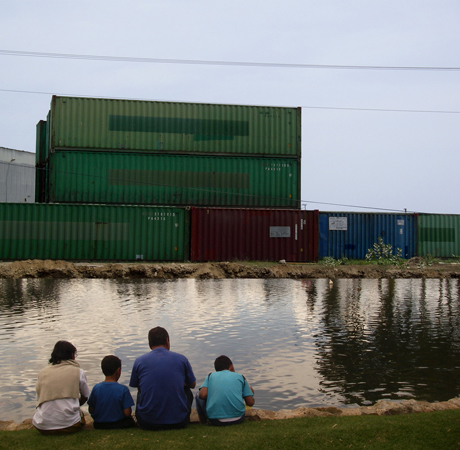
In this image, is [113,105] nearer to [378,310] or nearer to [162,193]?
[162,193]

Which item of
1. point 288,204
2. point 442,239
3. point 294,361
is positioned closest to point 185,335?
point 294,361

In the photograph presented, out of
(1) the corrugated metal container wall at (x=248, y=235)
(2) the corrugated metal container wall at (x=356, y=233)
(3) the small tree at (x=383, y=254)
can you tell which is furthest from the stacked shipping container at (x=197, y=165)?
(3) the small tree at (x=383, y=254)

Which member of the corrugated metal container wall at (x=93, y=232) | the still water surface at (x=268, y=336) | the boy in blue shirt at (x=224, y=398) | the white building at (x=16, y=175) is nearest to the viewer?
the boy in blue shirt at (x=224, y=398)

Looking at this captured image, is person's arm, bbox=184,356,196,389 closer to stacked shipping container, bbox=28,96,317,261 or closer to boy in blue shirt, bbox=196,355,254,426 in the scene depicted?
boy in blue shirt, bbox=196,355,254,426

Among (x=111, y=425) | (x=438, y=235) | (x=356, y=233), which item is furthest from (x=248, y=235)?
(x=111, y=425)

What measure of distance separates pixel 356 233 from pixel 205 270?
35.2 ft

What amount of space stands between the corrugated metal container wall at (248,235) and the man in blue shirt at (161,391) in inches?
864

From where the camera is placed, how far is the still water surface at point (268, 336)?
20.8ft

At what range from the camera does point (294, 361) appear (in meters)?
7.57

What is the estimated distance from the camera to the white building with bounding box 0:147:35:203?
1793 inches

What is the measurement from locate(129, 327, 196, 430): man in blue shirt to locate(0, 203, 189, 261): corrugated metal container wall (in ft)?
72.1

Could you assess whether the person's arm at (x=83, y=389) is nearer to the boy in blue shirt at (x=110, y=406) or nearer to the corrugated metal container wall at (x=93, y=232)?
the boy in blue shirt at (x=110, y=406)

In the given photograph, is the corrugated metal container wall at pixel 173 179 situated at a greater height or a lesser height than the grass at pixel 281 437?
greater

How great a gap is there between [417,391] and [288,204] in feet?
75.8
